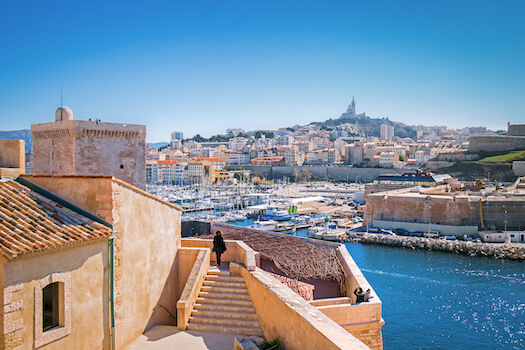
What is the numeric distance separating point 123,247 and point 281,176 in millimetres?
72083

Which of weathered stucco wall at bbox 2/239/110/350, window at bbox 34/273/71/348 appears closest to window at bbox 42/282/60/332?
window at bbox 34/273/71/348

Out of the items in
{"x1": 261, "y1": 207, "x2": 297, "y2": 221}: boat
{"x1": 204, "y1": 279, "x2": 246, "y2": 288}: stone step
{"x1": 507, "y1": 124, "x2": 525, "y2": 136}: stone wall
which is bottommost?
{"x1": 261, "y1": 207, "x2": 297, "y2": 221}: boat

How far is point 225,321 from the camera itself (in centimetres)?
577

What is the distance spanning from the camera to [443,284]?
18609 millimetres

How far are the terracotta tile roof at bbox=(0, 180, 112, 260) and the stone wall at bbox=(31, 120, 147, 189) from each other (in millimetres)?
4635

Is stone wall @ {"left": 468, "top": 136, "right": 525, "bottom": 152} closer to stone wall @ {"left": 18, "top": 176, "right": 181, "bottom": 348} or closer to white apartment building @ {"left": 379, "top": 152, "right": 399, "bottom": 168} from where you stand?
white apartment building @ {"left": 379, "top": 152, "right": 399, "bottom": 168}

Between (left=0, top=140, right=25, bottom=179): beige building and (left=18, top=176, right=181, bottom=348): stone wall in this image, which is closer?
(left=18, top=176, right=181, bottom=348): stone wall

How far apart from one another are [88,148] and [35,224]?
5.58 metres

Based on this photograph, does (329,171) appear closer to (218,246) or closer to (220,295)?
(218,246)

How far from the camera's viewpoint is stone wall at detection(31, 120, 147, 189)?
930cm

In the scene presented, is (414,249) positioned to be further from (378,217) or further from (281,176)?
(281,176)

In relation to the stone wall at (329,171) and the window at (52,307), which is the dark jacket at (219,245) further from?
the stone wall at (329,171)

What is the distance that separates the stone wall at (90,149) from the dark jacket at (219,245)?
3.75 meters

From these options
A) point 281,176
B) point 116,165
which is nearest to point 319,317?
point 116,165
